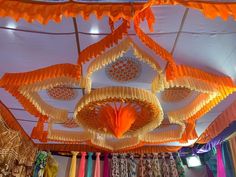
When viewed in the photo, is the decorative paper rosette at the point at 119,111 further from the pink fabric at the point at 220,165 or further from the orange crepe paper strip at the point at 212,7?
the pink fabric at the point at 220,165

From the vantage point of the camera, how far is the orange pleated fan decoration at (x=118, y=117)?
3076mm

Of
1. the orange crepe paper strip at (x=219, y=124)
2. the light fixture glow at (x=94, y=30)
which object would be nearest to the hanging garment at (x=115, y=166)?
the orange crepe paper strip at (x=219, y=124)

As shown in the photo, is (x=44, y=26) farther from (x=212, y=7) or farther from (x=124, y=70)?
(x=212, y=7)

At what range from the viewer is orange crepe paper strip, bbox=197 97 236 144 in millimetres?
3564

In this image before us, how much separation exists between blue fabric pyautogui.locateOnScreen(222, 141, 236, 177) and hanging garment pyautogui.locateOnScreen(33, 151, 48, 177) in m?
3.07

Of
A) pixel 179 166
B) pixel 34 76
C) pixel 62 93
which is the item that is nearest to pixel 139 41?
pixel 34 76

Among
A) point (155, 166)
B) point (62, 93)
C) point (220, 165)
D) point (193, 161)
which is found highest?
point (62, 93)

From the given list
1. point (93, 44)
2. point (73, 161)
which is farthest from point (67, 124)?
point (93, 44)

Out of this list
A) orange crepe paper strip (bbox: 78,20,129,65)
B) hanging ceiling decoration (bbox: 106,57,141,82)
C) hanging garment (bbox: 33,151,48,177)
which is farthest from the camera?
hanging garment (bbox: 33,151,48,177)

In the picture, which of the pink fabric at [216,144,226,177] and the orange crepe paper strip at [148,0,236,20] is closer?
the orange crepe paper strip at [148,0,236,20]

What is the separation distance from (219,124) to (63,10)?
3.08m

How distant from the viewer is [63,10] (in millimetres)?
1807

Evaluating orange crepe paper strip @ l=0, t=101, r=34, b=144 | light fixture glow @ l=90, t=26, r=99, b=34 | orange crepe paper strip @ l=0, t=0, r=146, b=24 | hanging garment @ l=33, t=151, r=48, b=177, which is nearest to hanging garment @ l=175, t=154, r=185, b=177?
hanging garment @ l=33, t=151, r=48, b=177

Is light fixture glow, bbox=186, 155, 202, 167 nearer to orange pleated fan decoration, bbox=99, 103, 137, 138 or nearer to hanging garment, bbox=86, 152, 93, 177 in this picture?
hanging garment, bbox=86, 152, 93, 177
